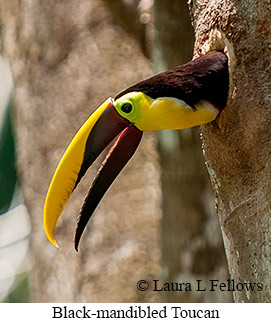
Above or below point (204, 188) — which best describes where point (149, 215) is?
below

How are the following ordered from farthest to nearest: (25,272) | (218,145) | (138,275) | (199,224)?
(25,272) < (199,224) < (138,275) < (218,145)

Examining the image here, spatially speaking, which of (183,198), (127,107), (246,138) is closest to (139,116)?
(127,107)

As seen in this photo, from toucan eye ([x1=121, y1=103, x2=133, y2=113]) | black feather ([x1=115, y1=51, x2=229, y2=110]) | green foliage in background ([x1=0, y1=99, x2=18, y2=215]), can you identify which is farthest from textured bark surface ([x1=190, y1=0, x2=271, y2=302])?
green foliage in background ([x1=0, y1=99, x2=18, y2=215])

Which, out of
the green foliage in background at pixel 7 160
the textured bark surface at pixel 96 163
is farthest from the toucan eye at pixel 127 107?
the green foliage in background at pixel 7 160

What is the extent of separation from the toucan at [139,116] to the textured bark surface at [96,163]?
887 millimetres

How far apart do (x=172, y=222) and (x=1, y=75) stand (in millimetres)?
1446

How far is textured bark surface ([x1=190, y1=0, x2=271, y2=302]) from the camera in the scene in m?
1.22

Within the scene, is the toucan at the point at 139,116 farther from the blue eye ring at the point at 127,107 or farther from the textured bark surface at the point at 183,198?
the textured bark surface at the point at 183,198

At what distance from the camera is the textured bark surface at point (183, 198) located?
7.34ft

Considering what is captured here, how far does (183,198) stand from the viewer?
232 cm

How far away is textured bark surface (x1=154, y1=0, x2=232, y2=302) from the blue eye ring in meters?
0.98
